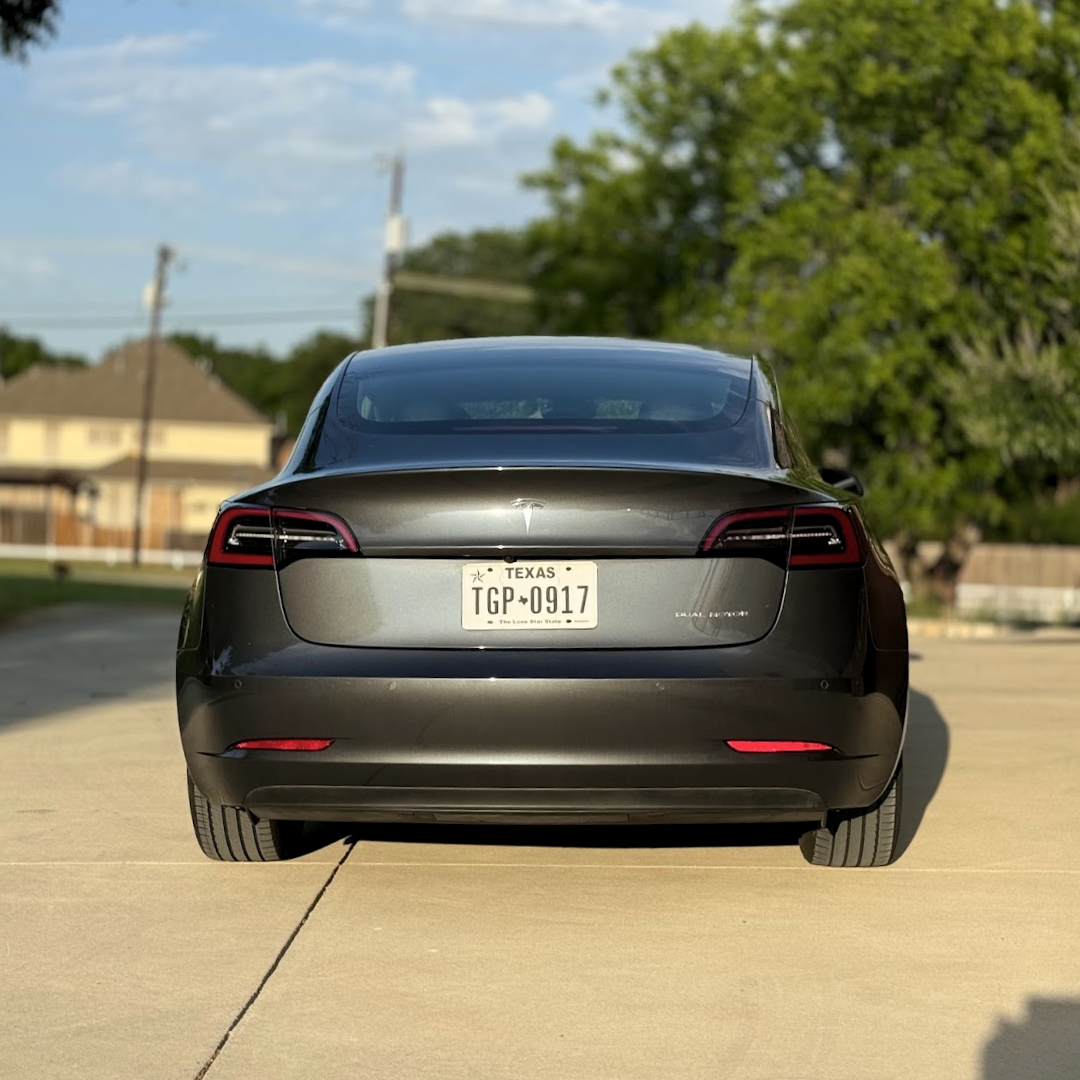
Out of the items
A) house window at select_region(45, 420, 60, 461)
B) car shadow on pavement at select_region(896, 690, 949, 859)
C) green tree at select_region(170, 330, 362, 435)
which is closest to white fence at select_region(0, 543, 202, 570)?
house window at select_region(45, 420, 60, 461)

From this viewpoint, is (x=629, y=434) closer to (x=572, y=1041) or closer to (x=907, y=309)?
(x=572, y=1041)

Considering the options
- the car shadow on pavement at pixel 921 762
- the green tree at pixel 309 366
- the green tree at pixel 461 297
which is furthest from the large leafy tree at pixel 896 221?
the green tree at pixel 309 366

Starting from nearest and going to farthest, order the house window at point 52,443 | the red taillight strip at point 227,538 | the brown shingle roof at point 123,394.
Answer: the red taillight strip at point 227,538
the brown shingle roof at point 123,394
the house window at point 52,443

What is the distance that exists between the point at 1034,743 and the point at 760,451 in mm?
3661

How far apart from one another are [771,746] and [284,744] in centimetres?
129

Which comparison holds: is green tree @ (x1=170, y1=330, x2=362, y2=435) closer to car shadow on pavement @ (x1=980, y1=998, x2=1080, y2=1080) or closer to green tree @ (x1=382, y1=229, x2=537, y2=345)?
green tree @ (x1=382, y1=229, x2=537, y2=345)

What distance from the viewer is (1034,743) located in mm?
8742

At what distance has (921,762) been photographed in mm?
8219

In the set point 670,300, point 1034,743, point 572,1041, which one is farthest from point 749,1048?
point 670,300

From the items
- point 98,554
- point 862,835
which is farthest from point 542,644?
point 98,554

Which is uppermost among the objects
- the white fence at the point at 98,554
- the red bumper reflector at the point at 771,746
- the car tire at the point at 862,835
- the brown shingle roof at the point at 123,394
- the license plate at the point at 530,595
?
the license plate at the point at 530,595

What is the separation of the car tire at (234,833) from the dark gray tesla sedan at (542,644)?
53 centimetres

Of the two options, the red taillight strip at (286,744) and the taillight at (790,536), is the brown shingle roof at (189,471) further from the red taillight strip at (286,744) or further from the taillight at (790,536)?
the taillight at (790,536)

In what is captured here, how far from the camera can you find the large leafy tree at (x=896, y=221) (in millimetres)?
38250
